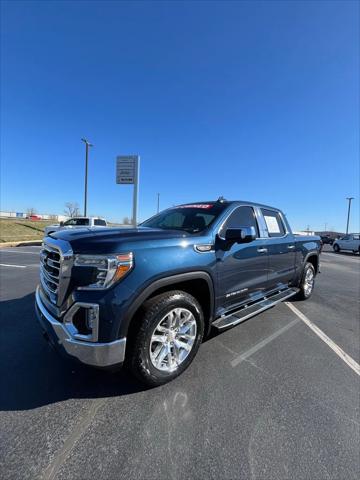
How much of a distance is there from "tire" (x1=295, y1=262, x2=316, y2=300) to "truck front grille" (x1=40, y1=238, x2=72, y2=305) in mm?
4954

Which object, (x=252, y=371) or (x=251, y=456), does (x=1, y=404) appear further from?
(x=252, y=371)

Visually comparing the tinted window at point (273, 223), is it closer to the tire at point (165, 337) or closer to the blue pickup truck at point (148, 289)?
the blue pickup truck at point (148, 289)

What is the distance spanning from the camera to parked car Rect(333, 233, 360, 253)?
23.7m

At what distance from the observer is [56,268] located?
97.5 inches

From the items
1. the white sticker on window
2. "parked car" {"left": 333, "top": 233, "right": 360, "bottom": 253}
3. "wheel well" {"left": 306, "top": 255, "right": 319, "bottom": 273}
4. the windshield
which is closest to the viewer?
the windshield

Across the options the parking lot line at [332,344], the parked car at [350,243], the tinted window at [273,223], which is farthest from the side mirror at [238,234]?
the parked car at [350,243]

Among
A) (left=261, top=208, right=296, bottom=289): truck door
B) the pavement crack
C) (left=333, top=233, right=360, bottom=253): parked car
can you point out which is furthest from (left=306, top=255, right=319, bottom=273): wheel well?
(left=333, top=233, right=360, bottom=253): parked car

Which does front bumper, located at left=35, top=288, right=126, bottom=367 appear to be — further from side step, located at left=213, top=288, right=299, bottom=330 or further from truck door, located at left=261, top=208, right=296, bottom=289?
truck door, located at left=261, top=208, right=296, bottom=289

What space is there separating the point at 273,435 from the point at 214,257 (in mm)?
1670

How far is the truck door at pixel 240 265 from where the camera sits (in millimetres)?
3172

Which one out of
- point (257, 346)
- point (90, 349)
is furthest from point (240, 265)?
point (90, 349)

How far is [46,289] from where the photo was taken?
271 cm

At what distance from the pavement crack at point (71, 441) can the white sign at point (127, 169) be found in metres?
16.6

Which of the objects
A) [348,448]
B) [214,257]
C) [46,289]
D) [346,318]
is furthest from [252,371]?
[346,318]
